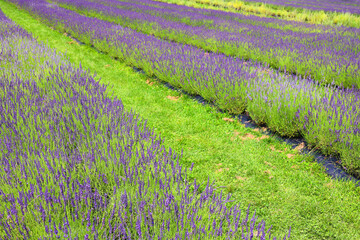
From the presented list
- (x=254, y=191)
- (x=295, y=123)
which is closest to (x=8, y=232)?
(x=254, y=191)

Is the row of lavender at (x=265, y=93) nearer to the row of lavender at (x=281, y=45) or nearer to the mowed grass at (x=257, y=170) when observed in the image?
the mowed grass at (x=257, y=170)

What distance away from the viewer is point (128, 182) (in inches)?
76.4

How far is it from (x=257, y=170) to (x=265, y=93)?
151cm

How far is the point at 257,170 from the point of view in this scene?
9.67ft

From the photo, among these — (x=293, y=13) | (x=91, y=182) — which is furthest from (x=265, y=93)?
(x=293, y=13)

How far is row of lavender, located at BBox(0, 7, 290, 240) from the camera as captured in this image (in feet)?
4.95

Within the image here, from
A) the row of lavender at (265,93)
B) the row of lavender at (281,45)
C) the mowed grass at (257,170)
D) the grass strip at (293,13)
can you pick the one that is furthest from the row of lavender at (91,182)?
the grass strip at (293,13)

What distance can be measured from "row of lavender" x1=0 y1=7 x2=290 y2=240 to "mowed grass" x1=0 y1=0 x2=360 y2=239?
328mm

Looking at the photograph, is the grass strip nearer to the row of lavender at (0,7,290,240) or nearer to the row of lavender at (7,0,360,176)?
the row of lavender at (7,0,360,176)

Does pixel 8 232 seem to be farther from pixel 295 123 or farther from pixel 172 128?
pixel 295 123

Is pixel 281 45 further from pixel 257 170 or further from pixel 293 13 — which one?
pixel 293 13

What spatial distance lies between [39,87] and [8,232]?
2498mm

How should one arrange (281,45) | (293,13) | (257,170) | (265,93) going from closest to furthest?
(257,170), (265,93), (281,45), (293,13)

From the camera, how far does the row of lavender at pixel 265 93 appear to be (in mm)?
2949
